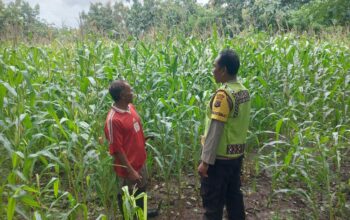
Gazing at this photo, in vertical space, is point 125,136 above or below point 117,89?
below

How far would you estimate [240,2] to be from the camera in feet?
61.6

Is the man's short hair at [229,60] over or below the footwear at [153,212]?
over

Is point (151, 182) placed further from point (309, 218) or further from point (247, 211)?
point (309, 218)

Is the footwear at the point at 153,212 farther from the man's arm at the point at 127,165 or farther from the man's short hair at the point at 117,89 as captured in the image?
the man's short hair at the point at 117,89

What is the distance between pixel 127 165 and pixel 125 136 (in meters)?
0.22

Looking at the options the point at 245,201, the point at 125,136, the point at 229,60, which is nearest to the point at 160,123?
the point at 125,136

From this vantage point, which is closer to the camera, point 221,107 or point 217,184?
point 221,107

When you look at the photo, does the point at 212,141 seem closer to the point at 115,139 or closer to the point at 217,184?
the point at 217,184

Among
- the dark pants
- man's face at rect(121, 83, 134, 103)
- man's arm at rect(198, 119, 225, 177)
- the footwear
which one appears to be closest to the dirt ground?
the footwear

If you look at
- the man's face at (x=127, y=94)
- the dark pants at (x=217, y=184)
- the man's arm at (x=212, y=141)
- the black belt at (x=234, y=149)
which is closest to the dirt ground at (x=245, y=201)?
the dark pants at (x=217, y=184)

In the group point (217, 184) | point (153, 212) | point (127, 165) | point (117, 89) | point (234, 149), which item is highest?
point (117, 89)

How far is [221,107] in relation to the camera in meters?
2.49

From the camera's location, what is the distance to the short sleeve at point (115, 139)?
261cm

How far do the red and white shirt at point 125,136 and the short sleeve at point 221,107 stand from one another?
649 mm
